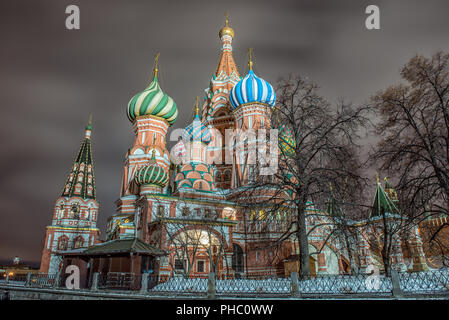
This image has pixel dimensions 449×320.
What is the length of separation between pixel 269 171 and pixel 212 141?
25440mm

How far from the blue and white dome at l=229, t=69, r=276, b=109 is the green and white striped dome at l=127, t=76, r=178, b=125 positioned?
9.01 metres

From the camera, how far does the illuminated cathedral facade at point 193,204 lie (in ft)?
67.3

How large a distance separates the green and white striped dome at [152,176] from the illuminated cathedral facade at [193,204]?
0.30 feet

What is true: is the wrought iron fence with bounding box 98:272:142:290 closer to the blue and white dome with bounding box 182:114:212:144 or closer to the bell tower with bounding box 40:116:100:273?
the blue and white dome with bounding box 182:114:212:144

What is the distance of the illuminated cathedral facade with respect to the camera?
67.3 ft

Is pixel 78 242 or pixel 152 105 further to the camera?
pixel 78 242

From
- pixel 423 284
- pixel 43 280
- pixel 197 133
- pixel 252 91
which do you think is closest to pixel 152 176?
pixel 197 133

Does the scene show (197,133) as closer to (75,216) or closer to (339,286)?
(75,216)

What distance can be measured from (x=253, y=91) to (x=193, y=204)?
14406 millimetres

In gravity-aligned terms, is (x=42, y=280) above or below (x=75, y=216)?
below

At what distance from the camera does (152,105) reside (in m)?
35.7

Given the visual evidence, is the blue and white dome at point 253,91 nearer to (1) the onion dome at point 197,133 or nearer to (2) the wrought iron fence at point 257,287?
(1) the onion dome at point 197,133

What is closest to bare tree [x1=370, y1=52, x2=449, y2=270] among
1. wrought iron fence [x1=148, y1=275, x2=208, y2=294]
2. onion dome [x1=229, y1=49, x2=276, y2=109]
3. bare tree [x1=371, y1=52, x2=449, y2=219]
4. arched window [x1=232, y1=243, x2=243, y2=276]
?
bare tree [x1=371, y1=52, x2=449, y2=219]

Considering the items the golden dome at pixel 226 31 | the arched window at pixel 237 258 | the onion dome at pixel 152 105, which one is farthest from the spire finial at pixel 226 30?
the arched window at pixel 237 258
